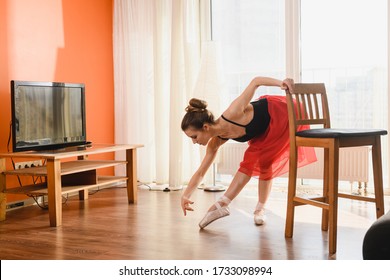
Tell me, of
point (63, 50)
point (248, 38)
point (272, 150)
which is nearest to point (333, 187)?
point (272, 150)

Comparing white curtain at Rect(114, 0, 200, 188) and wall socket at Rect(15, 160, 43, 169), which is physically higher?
white curtain at Rect(114, 0, 200, 188)

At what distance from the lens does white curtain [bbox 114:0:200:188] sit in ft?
15.7

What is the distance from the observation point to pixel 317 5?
457 cm

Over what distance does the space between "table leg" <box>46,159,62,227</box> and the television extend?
39 centimetres

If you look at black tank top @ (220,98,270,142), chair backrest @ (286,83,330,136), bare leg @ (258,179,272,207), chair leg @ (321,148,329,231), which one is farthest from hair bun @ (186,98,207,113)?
chair leg @ (321,148,329,231)

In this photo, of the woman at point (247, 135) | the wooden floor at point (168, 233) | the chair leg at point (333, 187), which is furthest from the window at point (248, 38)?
the chair leg at point (333, 187)

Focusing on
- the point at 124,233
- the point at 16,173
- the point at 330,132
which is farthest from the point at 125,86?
the point at 330,132

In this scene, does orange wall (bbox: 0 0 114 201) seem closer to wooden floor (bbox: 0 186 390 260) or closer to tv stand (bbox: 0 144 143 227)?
tv stand (bbox: 0 144 143 227)

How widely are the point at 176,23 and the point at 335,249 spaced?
116 inches

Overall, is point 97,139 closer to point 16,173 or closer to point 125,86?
point 125,86

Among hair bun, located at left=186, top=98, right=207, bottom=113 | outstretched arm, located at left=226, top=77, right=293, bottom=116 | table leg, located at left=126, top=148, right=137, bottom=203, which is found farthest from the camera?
table leg, located at left=126, top=148, right=137, bottom=203

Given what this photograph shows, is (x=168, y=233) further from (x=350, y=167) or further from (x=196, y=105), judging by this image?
(x=350, y=167)

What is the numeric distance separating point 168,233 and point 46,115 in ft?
4.70

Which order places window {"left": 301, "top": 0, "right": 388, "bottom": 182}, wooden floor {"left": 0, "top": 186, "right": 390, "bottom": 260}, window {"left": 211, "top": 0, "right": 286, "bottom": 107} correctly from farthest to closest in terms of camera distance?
window {"left": 211, "top": 0, "right": 286, "bottom": 107}, window {"left": 301, "top": 0, "right": 388, "bottom": 182}, wooden floor {"left": 0, "top": 186, "right": 390, "bottom": 260}
